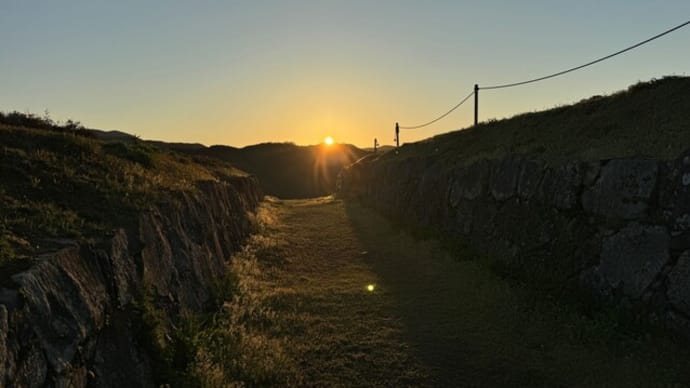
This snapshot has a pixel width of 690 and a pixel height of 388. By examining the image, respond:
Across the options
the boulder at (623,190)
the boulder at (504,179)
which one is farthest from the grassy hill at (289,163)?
Answer: the boulder at (623,190)

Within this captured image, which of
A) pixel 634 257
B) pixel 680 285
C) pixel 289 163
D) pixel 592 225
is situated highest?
pixel 289 163

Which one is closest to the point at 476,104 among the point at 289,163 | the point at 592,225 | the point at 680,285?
the point at 592,225

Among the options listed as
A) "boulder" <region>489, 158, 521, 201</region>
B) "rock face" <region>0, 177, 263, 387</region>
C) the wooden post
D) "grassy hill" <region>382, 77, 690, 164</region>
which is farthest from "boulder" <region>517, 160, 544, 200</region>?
the wooden post

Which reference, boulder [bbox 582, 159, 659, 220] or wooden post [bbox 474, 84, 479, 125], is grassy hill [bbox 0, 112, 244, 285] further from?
wooden post [bbox 474, 84, 479, 125]

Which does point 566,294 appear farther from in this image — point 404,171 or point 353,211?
point 353,211

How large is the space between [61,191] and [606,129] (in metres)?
12.8

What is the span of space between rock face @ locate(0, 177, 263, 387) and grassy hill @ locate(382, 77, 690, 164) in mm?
9207

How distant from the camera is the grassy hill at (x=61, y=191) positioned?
6.21 meters

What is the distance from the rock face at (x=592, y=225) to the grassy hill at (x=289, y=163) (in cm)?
6470

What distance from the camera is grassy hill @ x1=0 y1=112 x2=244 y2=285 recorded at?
6207mm

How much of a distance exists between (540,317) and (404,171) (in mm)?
16594

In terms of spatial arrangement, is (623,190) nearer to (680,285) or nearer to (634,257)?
(634,257)

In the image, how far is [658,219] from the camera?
27.5 feet

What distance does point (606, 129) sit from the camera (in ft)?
41.1
